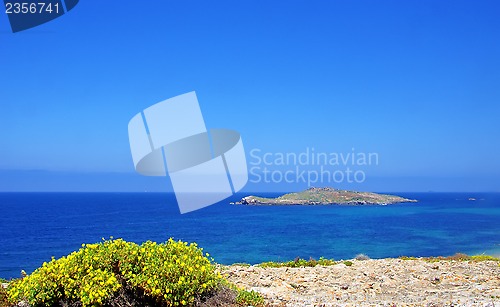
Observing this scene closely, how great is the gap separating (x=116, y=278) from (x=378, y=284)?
6794 mm

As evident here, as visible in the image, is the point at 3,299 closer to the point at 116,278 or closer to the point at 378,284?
the point at 116,278

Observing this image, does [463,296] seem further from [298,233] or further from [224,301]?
[298,233]

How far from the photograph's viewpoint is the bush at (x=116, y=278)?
23.7 feet

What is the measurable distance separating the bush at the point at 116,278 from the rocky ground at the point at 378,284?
2.05m

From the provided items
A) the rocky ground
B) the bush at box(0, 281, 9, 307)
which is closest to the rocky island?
the rocky ground

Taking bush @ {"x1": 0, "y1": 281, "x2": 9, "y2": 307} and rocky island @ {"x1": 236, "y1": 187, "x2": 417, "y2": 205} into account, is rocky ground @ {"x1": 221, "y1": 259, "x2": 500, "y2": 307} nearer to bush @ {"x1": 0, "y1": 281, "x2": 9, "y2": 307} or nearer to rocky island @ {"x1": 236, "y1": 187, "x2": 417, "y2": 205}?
bush @ {"x1": 0, "y1": 281, "x2": 9, "y2": 307}

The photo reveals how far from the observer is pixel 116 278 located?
24.9ft

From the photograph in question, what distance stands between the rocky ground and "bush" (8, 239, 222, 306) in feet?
6.71

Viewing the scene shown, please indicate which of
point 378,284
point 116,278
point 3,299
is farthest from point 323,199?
point 116,278

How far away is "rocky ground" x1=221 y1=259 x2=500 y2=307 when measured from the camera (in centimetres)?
922

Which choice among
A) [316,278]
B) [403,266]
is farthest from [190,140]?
[403,266]

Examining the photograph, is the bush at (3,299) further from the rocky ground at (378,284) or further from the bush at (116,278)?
the rocky ground at (378,284)

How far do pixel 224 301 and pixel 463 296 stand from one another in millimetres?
5426

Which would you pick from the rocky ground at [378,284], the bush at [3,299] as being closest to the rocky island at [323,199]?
the rocky ground at [378,284]
